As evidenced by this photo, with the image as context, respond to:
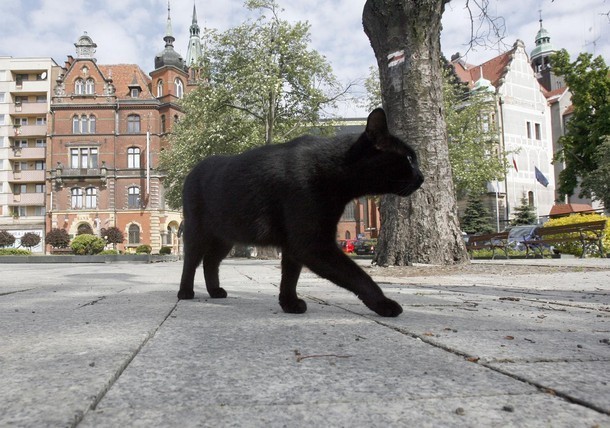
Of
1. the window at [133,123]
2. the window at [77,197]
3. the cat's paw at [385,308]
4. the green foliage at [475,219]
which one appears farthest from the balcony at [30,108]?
the cat's paw at [385,308]

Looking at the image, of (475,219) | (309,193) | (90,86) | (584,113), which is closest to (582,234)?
(309,193)

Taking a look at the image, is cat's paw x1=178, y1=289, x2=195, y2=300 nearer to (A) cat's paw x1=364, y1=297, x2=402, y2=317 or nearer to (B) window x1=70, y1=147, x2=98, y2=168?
(A) cat's paw x1=364, y1=297, x2=402, y2=317

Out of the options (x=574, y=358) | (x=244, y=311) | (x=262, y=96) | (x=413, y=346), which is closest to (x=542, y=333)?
(x=574, y=358)

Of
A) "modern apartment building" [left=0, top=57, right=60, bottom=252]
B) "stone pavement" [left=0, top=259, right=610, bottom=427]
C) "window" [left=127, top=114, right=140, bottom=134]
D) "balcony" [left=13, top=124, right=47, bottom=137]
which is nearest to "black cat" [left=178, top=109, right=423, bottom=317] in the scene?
"stone pavement" [left=0, top=259, right=610, bottom=427]

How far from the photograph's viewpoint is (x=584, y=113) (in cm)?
2984

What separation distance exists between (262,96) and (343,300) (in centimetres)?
1851

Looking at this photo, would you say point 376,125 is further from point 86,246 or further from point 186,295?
point 86,246

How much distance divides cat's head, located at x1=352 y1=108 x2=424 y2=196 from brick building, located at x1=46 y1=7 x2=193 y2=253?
45.8m

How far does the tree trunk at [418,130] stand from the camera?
290 inches

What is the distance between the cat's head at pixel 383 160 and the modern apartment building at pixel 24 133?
181 ft

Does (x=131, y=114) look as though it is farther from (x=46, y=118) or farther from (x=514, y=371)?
(x=514, y=371)

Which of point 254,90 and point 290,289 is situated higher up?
point 254,90

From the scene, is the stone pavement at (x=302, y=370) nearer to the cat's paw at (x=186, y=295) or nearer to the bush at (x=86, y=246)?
the cat's paw at (x=186, y=295)

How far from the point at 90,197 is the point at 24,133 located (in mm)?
12208
